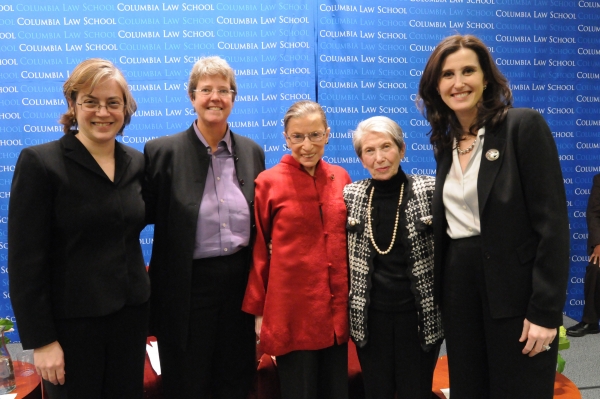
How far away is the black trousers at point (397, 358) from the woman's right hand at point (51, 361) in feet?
3.79

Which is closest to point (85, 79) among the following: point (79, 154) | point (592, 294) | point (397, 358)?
point (79, 154)

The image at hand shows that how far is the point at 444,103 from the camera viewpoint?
194 centimetres

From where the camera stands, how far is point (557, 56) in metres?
4.16

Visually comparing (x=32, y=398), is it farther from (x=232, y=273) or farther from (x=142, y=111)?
(x=142, y=111)

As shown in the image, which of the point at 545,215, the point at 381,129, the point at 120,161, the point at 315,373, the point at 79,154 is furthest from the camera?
the point at 315,373

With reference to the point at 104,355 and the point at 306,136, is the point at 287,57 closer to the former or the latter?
the point at 306,136

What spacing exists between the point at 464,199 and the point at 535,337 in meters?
0.53

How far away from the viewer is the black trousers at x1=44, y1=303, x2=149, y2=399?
168 cm

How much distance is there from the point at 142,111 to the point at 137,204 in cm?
220

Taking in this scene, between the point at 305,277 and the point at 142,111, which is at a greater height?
the point at 142,111

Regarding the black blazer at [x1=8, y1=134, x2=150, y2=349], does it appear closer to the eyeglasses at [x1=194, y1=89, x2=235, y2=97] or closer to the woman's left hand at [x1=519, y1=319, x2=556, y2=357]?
the eyeglasses at [x1=194, y1=89, x2=235, y2=97]

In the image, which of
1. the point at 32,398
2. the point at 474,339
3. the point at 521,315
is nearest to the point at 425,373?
the point at 474,339

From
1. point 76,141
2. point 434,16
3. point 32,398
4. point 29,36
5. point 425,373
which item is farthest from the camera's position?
point 434,16

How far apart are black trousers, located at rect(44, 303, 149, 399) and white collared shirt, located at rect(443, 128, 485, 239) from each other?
1.25m
